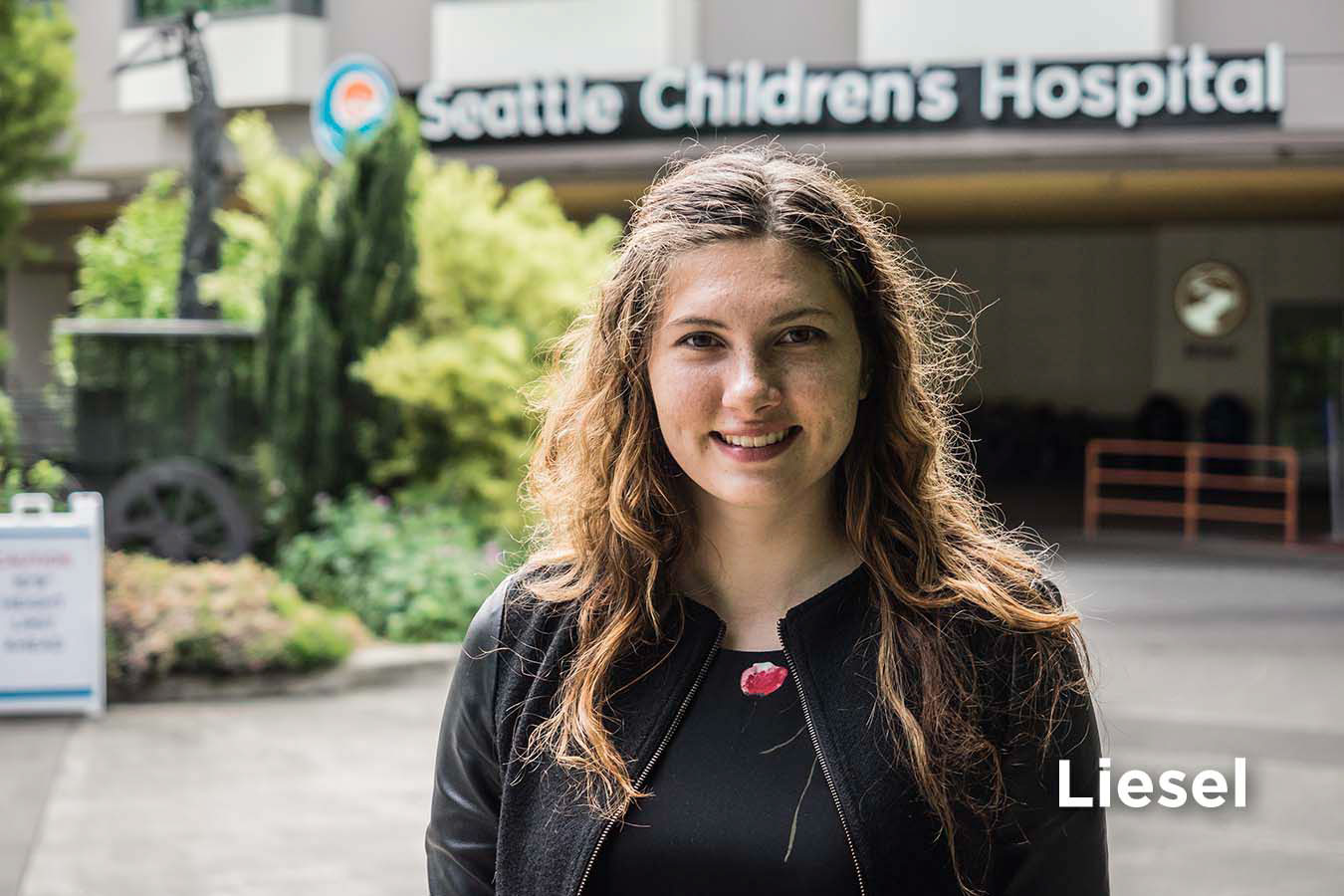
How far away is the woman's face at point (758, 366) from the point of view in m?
2.14

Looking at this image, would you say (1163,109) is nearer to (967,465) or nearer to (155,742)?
(155,742)

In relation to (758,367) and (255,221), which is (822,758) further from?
(255,221)

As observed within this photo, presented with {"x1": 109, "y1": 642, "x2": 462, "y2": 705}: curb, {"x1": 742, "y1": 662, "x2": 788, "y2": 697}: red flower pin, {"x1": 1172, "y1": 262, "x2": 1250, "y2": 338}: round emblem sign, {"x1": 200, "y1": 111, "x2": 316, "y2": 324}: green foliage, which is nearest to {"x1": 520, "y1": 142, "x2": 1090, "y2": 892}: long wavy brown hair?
{"x1": 742, "y1": 662, "x2": 788, "y2": 697}: red flower pin

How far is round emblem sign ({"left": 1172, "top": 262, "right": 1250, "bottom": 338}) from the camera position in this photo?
931 inches

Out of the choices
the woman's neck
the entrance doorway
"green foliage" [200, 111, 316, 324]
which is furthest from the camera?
the entrance doorway

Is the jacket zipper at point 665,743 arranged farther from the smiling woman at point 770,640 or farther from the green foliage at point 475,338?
the green foliage at point 475,338

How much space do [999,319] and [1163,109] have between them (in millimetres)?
11752

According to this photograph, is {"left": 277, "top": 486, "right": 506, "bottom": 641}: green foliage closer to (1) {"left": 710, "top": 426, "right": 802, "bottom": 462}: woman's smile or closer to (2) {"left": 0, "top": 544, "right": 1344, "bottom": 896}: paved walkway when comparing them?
(2) {"left": 0, "top": 544, "right": 1344, "bottom": 896}: paved walkway

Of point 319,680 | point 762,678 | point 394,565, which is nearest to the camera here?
point 762,678

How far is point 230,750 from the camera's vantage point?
8000 millimetres

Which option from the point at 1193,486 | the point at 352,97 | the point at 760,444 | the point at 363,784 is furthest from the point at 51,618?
the point at 1193,486

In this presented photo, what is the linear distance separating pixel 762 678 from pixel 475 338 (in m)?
9.15

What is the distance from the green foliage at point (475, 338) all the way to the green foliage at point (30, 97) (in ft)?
29.0

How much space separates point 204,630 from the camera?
9141 millimetres
